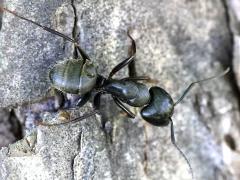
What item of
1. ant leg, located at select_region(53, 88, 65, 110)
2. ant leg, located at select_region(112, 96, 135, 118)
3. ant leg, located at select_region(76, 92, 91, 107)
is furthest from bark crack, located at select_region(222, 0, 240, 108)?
ant leg, located at select_region(53, 88, 65, 110)

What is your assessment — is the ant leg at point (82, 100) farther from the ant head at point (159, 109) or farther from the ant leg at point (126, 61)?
the ant head at point (159, 109)

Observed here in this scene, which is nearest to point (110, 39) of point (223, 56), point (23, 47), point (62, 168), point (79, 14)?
point (79, 14)

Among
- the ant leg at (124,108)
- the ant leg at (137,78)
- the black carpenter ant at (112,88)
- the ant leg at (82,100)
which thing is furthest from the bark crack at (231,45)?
the ant leg at (82,100)

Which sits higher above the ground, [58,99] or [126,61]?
[126,61]

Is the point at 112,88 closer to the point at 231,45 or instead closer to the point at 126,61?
the point at 126,61

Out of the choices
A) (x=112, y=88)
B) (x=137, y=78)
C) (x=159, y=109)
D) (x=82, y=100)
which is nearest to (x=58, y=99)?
(x=82, y=100)

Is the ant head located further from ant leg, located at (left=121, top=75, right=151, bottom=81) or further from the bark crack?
the bark crack

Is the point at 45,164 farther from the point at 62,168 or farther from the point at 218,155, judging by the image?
the point at 218,155

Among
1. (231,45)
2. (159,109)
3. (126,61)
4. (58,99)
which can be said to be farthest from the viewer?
(231,45)
